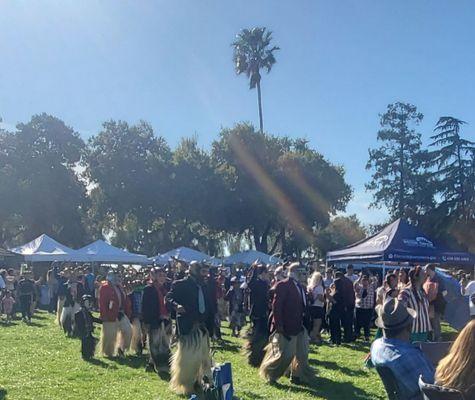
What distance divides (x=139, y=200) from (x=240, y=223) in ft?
24.7

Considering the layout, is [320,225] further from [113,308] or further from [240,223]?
[113,308]

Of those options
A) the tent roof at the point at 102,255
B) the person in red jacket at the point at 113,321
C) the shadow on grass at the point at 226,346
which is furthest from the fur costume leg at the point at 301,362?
the tent roof at the point at 102,255

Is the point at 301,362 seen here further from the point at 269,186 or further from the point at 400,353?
the point at 269,186

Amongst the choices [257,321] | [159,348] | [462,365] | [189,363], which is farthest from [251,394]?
[462,365]

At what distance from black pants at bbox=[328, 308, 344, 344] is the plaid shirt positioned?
49.8 inches

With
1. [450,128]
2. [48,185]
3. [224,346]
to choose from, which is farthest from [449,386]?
[48,185]

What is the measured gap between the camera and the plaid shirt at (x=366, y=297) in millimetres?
16469

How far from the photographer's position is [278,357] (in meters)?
9.61

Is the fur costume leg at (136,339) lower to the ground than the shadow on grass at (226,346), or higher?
higher

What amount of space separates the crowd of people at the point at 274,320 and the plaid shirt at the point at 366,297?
3 cm

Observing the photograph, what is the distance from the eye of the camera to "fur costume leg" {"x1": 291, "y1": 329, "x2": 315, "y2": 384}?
984cm

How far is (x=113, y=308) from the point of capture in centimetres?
1263

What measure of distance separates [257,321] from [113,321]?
300 cm

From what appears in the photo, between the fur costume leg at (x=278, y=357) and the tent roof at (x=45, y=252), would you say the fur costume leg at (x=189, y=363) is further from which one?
the tent roof at (x=45, y=252)
